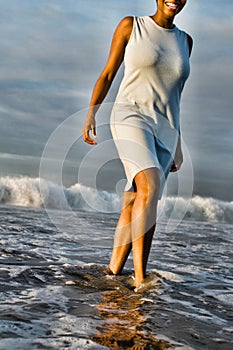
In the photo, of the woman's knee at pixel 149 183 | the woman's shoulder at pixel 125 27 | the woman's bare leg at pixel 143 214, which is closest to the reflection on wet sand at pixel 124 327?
the woman's bare leg at pixel 143 214

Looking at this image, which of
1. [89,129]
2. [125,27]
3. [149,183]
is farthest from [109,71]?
[149,183]

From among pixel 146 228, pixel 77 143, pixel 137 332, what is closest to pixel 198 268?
pixel 146 228

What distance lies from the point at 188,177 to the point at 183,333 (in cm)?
195

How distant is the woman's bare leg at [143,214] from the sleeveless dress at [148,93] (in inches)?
4.1

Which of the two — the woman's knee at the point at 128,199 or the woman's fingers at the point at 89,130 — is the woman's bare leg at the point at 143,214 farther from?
the woman's fingers at the point at 89,130

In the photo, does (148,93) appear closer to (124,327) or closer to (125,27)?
(125,27)

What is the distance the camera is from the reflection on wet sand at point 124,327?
221 cm

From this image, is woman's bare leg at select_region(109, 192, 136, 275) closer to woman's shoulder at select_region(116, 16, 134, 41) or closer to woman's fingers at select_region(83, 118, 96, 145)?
woman's fingers at select_region(83, 118, 96, 145)

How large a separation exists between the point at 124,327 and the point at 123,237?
1489 millimetres

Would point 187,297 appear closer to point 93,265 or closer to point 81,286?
point 81,286

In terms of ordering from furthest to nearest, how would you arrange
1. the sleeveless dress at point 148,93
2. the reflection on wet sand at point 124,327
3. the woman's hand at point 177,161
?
the woman's hand at point 177,161 → the sleeveless dress at point 148,93 → the reflection on wet sand at point 124,327

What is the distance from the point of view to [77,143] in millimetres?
4133

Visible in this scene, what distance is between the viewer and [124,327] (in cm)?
246

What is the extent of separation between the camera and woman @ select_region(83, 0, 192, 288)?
3.57 metres
